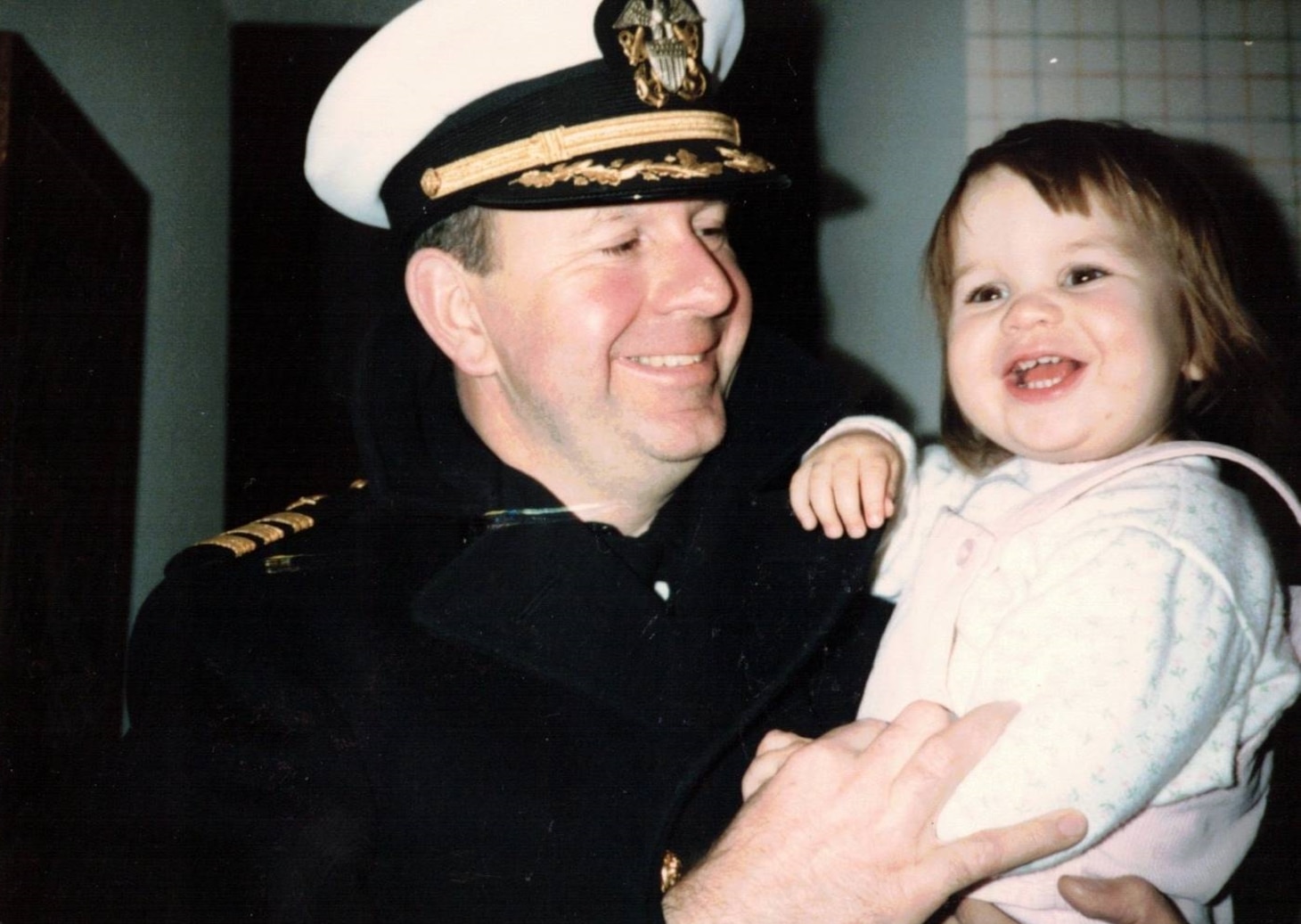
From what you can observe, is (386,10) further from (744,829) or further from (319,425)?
(744,829)

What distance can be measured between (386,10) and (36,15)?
1.40 m

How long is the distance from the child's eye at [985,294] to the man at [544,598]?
0.87 feet

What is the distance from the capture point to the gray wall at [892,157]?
1.70 m

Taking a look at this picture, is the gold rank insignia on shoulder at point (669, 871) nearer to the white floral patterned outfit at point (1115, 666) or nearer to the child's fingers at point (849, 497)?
the white floral patterned outfit at point (1115, 666)

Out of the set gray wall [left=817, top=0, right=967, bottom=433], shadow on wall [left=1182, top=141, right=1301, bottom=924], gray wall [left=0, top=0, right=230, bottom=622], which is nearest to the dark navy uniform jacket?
Result: gray wall [left=817, top=0, right=967, bottom=433]

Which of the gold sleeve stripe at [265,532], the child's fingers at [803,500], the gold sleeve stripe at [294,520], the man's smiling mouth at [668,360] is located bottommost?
the gold sleeve stripe at [265,532]

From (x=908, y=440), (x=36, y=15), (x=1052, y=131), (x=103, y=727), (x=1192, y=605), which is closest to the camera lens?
(x=1192, y=605)

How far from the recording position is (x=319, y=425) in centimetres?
274

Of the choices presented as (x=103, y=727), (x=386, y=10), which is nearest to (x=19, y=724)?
(x=103, y=727)


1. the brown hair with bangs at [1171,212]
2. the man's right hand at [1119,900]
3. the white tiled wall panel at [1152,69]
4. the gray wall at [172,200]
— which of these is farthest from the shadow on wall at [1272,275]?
the gray wall at [172,200]

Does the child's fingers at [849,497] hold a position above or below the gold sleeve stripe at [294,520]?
above

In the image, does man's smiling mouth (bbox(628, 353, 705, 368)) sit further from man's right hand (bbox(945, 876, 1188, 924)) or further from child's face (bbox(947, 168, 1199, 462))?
man's right hand (bbox(945, 876, 1188, 924))

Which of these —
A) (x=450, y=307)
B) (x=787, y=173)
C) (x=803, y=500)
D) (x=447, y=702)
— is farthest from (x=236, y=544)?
Result: (x=787, y=173)

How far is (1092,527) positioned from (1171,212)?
0.42 meters
